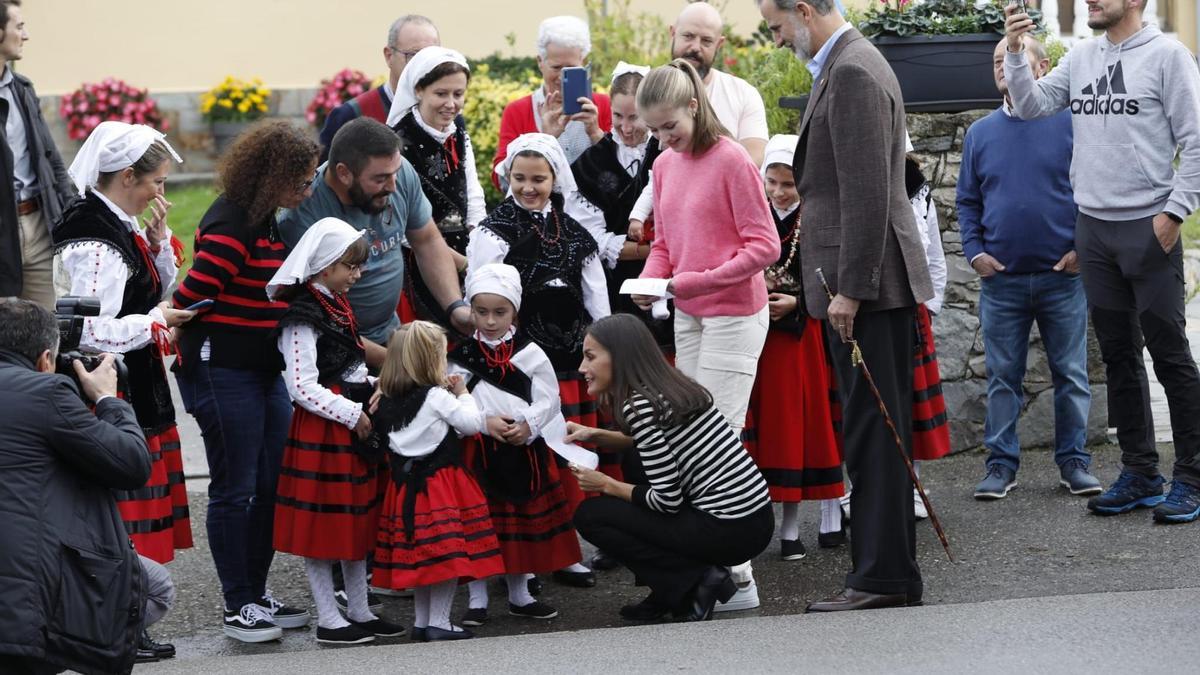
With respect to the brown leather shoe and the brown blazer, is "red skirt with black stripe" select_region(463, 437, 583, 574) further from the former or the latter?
the brown blazer

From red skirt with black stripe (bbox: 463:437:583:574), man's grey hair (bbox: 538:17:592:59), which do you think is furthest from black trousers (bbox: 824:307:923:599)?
man's grey hair (bbox: 538:17:592:59)

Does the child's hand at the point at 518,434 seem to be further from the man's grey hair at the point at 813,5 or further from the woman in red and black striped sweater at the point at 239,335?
the man's grey hair at the point at 813,5

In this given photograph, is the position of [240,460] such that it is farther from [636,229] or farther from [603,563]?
[636,229]

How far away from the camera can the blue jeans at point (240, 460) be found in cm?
546

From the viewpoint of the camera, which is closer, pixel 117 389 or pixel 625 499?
pixel 117 389

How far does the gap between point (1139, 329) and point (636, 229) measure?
2019mm

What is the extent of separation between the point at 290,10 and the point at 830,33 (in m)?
12.8

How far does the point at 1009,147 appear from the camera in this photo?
692cm

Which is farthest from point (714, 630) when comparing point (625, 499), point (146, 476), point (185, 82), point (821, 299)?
point (185, 82)

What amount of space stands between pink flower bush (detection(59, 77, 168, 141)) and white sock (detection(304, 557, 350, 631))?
11661 millimetres

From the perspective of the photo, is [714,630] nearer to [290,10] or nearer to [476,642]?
[476,642]

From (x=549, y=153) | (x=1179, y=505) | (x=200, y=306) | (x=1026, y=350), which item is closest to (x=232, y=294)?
(x=200, y=306)

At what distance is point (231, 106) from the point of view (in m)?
16.7

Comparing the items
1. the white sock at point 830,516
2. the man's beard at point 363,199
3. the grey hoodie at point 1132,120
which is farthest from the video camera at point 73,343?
the grey hoodie at point 1132,120
